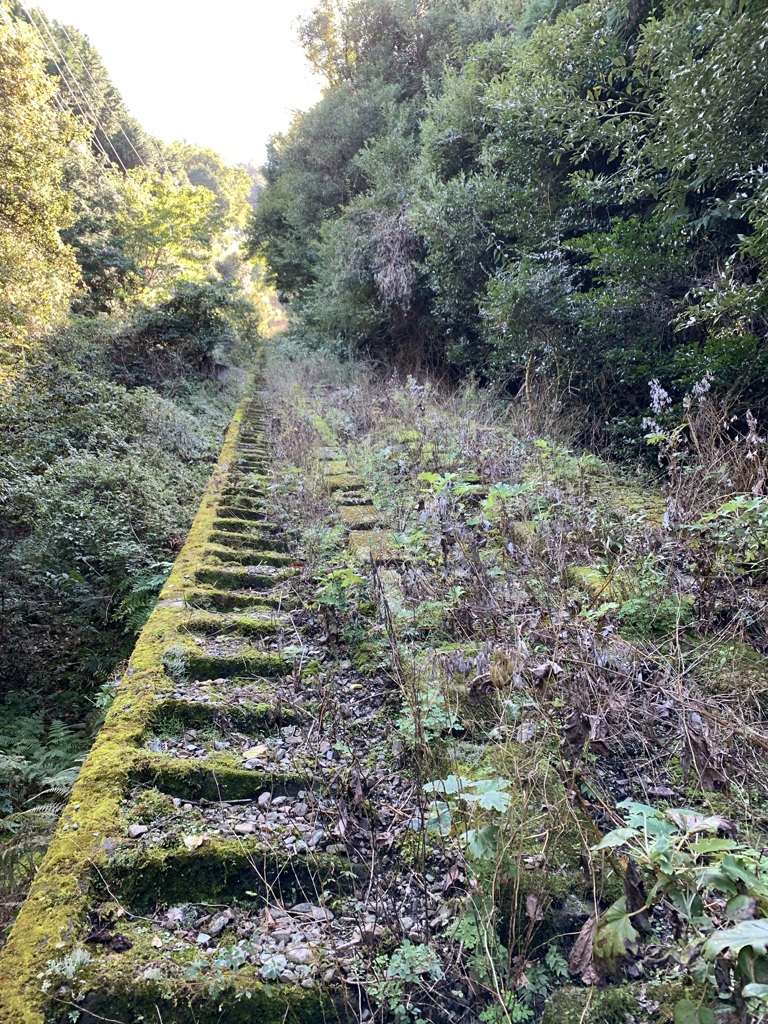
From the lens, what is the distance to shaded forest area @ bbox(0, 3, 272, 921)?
3.25 meters

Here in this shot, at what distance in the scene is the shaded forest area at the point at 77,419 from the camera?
→ 3.25 meters

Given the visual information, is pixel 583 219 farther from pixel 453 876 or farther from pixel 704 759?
pixel 453 876

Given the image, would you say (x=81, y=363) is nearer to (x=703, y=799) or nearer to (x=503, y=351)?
(x=503, y=351)

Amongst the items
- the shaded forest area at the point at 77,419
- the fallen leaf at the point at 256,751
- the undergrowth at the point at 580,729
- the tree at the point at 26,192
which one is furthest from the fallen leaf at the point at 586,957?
the tree at the point at 26,192

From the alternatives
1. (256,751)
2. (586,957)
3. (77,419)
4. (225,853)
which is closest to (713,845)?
(586,957)

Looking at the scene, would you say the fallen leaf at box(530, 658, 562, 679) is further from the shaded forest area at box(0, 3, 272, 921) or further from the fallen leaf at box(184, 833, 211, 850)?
the shaded forest area at box(0, 3, 272, 921)

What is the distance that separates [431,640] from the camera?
2.43 m

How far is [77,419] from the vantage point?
6328mm

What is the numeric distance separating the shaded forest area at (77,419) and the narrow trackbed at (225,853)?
55 cm

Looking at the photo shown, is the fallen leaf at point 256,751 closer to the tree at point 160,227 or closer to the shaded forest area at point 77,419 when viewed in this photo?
the shaded forest area at point 77,419

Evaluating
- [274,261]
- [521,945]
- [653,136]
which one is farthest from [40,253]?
[521,945]

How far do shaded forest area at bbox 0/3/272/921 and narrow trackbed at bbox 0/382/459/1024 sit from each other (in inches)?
21.6

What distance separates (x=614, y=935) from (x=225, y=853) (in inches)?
44.2

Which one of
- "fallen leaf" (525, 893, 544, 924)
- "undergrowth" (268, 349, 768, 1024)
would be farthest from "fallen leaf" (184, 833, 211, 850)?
"fallen leaf" (525, 893, 544, 924)
